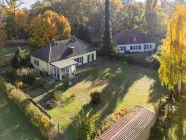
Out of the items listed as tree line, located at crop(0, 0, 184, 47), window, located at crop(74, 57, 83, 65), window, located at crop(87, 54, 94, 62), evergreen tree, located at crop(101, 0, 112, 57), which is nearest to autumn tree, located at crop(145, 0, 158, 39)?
tree line, located at crop(0, 0, 184, 47)

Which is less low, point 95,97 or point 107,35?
point 107,35

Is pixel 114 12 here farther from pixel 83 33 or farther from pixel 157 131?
pixel 157 131

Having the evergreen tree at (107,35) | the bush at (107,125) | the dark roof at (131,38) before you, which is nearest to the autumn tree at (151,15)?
the dark roof at (131,38)

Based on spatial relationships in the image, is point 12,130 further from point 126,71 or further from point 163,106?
point 126,71

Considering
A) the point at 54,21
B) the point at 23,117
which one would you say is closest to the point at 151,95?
the point at 23,117

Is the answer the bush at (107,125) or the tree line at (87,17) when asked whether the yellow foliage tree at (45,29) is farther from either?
the bush at (107,125)

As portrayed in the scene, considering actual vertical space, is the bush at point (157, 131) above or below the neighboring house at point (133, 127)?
below

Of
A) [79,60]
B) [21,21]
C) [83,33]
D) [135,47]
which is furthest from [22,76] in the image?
[21,21]
